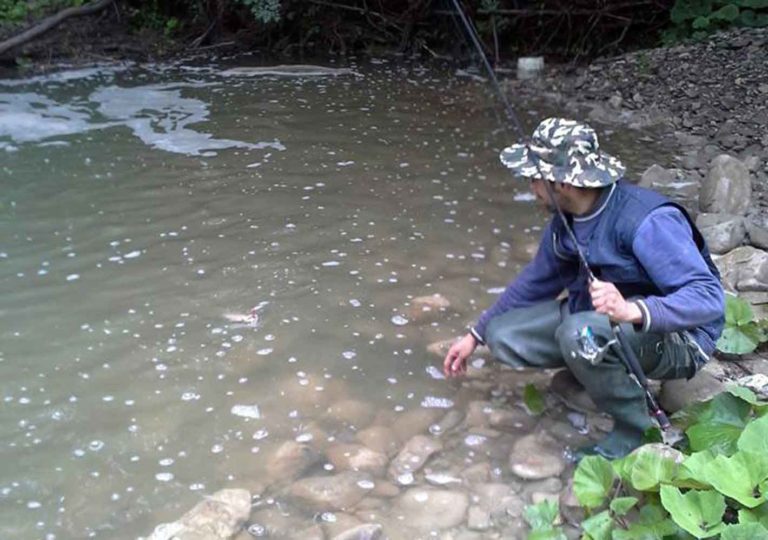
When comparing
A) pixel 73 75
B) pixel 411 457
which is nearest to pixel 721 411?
pixel 411 457

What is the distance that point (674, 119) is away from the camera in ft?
23.5

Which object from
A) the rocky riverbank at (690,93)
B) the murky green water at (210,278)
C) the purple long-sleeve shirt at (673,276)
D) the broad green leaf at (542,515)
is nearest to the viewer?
the purple long-sleeve shirt at (673,276)

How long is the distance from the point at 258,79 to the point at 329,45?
229 centimetres

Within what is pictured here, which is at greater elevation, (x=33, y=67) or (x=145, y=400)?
(x=33, y=67)

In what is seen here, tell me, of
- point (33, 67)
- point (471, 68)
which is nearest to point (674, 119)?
point (471, 68)

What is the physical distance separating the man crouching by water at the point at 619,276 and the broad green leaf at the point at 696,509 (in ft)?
1.52

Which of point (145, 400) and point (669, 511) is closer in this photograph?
point (669, 511)

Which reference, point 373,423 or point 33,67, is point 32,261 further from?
point 33,67

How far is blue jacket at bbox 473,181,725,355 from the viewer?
92.3 inches

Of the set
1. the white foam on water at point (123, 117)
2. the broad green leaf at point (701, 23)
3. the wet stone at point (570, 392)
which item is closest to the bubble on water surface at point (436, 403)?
the wet stone at point (570, 392)

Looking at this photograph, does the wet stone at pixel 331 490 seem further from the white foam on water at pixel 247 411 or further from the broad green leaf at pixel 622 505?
the broad green leaf at pixel 622 505

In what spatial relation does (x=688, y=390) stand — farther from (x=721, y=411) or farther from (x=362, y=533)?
(x=362, y=533)

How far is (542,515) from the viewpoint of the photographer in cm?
248

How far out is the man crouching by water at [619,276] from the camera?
2.36 meters
